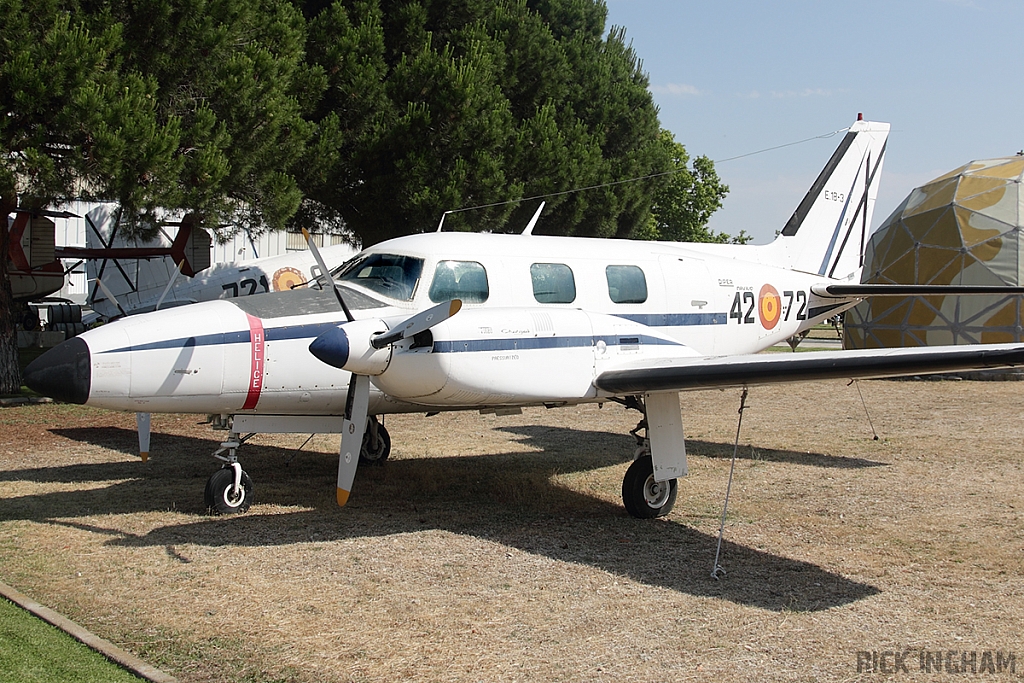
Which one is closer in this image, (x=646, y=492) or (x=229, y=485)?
(x=229, y=485)

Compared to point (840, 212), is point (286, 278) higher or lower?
lower

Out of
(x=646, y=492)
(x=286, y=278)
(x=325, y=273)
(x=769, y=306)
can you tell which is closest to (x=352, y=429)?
(x=325, y=273)

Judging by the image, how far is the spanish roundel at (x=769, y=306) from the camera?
1190 cm

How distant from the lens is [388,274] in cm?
921

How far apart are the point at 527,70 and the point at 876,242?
1314 cm

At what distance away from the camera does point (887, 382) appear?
23.8m

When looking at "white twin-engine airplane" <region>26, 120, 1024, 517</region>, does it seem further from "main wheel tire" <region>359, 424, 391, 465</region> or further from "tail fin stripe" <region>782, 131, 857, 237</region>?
"tail fin stripe" <region>782, 131, 857, 237</region>

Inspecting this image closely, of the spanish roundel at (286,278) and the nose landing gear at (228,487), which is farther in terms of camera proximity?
the spanish roundel at (286,278)

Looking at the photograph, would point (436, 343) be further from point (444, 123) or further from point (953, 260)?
point (953, 260)

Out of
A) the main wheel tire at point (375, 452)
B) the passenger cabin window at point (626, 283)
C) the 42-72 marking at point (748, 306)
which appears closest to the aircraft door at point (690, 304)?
the 42-72 marking at point (748, 306)

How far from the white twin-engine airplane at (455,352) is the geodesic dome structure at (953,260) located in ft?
51.8

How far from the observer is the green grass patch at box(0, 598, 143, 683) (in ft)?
16.4

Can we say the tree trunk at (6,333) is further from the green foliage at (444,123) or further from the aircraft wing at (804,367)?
the aircraft wing at (804,367)

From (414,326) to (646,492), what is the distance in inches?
129
